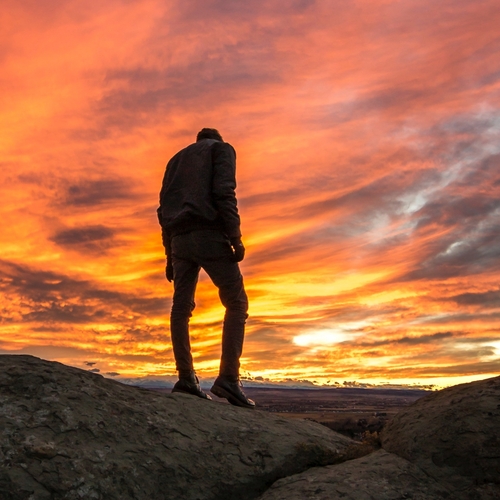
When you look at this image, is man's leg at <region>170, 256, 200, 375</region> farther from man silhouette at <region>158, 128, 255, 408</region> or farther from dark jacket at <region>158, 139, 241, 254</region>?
dark jacket at <region>158, 139, 241, 254</region>

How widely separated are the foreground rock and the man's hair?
380 centimetres

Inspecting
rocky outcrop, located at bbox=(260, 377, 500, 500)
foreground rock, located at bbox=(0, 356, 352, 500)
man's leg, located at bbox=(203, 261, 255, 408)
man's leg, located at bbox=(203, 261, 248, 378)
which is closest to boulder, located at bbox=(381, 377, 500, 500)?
rocky outcrop, located at bbox=(260, 377, 500, 500)

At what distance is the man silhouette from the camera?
6633mm

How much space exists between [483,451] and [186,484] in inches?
103

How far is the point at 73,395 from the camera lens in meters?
4.55

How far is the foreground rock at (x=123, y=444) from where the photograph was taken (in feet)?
12.6

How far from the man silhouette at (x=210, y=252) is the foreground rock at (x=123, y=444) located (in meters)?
1.25

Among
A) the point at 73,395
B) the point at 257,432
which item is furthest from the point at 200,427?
the point at 73,395

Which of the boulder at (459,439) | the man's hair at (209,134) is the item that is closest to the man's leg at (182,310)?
the man's hair at (209,134)

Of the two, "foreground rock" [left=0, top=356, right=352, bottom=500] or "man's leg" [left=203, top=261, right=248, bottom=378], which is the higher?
"man's leg" [left=203, top=261, right=248, bottom=378]

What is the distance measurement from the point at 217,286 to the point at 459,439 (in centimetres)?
345

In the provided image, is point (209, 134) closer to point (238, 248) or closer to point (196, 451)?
point (238, 248)

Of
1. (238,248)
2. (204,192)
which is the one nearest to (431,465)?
(238,248)

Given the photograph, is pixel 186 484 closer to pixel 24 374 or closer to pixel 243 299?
pixel 24 374
